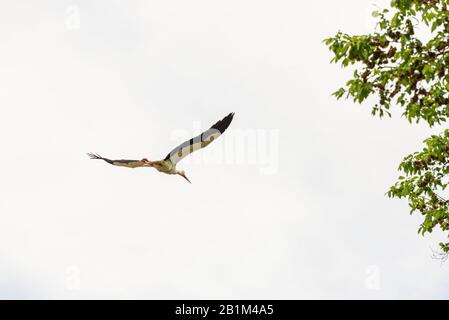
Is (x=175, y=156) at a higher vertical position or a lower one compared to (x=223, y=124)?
lower

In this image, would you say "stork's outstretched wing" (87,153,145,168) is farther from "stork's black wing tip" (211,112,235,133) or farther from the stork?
"stork's black wing tip" (211,112,235,133)

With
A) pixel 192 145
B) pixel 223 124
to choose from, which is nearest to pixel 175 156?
pixel 192 145

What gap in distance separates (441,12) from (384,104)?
99.6 inches

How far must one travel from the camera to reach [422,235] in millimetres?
18562

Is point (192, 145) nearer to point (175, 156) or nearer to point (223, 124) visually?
point (175, 156)

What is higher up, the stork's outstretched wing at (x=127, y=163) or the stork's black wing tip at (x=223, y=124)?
the stork's black wing tip at (x=223, y=124)

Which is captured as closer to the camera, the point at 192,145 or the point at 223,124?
the point at 192,145

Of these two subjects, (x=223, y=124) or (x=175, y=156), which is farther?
(x=223, y=124)

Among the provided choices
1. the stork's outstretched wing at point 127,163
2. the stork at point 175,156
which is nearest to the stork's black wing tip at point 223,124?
the stork at point 175,156

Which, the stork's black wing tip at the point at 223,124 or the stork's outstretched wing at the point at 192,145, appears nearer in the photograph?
the stork's outstretched wing at the point at 192,145

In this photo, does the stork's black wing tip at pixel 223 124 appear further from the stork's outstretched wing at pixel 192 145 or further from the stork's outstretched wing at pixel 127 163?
the stork's outstretched wing at pixel 127 163

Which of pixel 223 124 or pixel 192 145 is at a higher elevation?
pixel 223 124

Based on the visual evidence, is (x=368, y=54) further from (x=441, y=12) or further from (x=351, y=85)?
(x=441, y=12)

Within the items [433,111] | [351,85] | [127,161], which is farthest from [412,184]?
[127,161]
